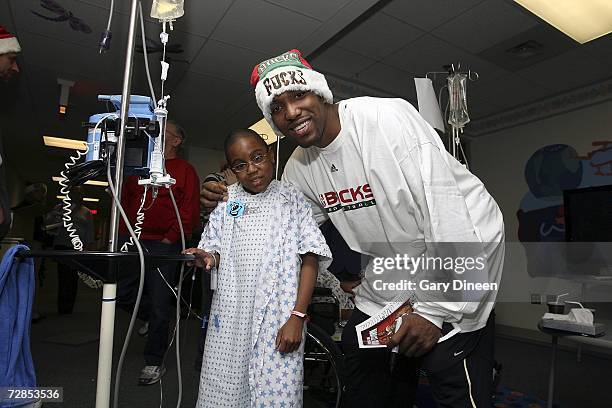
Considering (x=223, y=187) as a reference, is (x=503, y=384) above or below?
below

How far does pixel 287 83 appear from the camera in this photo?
116cm

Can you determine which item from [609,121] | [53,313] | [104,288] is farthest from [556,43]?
[53,313]

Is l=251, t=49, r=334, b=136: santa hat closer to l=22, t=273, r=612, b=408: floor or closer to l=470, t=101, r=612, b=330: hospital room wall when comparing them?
l=22, t=273, r=612, b=408: floor

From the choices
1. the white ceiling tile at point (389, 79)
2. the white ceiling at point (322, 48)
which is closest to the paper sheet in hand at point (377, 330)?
the white ceiling at point (322, 48)

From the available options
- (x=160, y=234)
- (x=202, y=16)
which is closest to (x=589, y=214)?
(x=160, y=234)

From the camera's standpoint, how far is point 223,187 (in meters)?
1.38

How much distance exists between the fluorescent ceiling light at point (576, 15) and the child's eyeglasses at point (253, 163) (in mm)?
2601

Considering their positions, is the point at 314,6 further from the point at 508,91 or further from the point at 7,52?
the point at 508,91

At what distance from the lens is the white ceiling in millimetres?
3064

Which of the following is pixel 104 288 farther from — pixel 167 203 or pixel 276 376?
pixel 167 203

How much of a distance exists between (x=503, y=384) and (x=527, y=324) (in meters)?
2.29

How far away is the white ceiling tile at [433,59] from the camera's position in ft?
11.6

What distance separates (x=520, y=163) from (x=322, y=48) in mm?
3240

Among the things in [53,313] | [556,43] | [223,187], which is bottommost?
[53,313]
